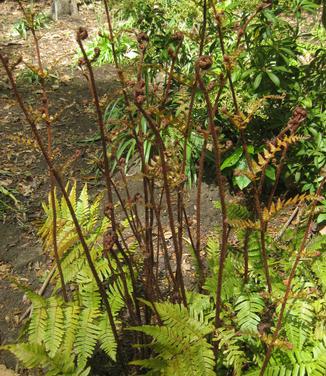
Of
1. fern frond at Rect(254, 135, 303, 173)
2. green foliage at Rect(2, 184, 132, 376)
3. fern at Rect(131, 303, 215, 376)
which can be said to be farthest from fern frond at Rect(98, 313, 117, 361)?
fern frond at Rect(254, 135, 303, 173)

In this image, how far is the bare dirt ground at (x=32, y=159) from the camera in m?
3.01

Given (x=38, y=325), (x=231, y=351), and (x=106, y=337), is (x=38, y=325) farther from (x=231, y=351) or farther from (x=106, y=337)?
(x=231, y=351)

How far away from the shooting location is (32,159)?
15.2 ft

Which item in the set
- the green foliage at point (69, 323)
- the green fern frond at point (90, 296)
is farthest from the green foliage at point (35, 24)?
the green fern frond at point (90, 296)

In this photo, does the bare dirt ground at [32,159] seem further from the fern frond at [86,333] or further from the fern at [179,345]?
the fern at [179,345]

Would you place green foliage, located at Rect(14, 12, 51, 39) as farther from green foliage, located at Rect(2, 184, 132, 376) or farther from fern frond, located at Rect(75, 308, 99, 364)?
fern frond, located at Rect(75, 308, 99, 364)

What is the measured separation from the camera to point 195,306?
7.16 feet

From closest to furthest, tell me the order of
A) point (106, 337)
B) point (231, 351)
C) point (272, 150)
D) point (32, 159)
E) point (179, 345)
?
1. point (272, 150)
2. point (179, 345)
3. point (231, 351)
4. point (106, 337)
5. point (32, 159)

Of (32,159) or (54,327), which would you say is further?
(32,159)

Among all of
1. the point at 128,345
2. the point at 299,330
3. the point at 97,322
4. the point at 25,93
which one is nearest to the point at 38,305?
the point at 97,322

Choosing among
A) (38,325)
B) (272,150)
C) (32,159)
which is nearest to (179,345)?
(38,325)

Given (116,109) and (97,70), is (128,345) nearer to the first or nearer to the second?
(116,109)

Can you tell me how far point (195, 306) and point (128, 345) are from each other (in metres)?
0.60

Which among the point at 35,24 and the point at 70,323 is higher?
the point at 35,24
